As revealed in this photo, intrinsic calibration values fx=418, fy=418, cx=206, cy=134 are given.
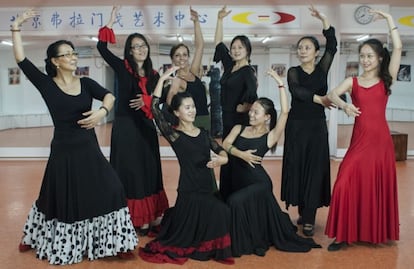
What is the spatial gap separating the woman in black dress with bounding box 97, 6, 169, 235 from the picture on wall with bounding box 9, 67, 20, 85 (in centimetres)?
518

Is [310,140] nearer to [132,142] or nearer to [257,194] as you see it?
[257,194]

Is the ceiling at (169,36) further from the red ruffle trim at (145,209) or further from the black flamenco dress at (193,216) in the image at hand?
the black flamenco dress at (193,216)

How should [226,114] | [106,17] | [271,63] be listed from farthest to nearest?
1. [271,63]
2. [106,17]
3. [226,114]

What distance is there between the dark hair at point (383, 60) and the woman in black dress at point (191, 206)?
133cm

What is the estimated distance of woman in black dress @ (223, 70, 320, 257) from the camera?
3.13 meters

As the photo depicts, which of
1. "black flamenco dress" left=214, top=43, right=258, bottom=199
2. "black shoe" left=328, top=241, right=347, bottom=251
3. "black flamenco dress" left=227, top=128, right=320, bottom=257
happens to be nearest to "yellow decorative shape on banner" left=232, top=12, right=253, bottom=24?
"black flamenco dress" left=214, top=43, right=258, bottom=199

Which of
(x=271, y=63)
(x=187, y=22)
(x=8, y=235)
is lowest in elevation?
(x=8, y=235)

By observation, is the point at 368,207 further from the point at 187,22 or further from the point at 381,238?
the point at 187,22

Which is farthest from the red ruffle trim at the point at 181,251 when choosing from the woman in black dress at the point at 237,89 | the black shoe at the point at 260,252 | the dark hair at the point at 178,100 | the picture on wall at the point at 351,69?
the picture on wall at the point at 351,69

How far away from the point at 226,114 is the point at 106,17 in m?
4.11

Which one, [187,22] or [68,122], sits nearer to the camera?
[68,122]

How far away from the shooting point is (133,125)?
11.4ft

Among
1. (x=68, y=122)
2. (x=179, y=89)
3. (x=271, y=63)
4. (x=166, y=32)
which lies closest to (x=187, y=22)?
(x=166, y=32)

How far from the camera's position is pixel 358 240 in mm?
3314
